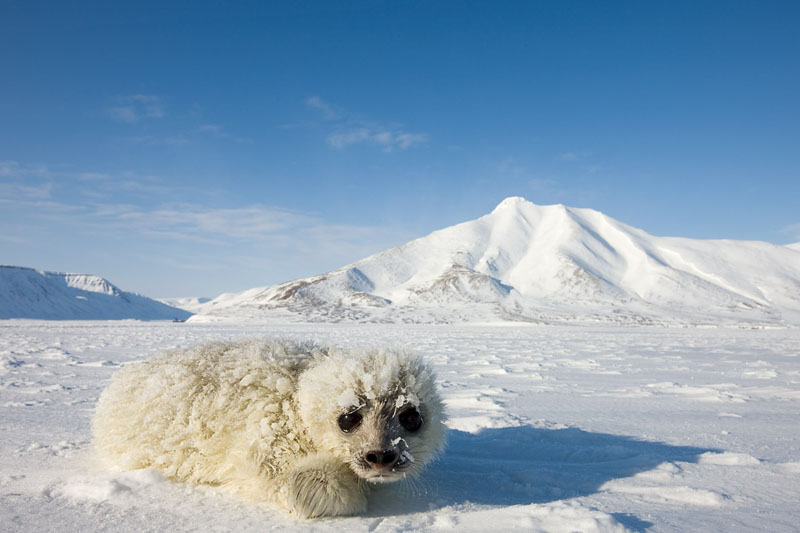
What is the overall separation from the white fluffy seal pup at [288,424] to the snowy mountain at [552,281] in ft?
238

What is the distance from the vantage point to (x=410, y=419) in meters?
2.38

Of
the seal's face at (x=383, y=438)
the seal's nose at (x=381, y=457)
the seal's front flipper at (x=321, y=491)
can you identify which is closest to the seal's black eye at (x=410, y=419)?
the seal's face at (x=383, y=438)

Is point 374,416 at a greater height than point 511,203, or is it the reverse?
point 511,203

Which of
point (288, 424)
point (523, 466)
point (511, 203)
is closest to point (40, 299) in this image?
point (511, 203)

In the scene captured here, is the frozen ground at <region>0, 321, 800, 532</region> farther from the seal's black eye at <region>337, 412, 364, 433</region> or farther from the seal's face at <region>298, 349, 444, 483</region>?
the seal's black eye at <region>337, 412, 364, 433</region>

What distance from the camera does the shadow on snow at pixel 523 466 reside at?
2574mm

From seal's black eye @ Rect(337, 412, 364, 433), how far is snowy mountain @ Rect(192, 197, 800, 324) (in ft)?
238

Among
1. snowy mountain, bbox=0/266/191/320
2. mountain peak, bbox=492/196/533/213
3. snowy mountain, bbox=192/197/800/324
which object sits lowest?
snowy mountain, bbox=0/266/191/320

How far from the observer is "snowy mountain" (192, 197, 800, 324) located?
8469 cm

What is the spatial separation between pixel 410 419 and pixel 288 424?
64cm

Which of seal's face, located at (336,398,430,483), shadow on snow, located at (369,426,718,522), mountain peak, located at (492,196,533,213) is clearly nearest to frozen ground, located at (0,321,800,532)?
shadow on snow, located at (369,426,718,522)

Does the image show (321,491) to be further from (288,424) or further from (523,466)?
(523,466)

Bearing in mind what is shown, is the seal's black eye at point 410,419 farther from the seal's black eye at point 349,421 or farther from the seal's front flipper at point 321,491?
the seal's front flipper at point 321,491

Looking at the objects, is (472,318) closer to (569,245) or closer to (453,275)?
(453,275)
